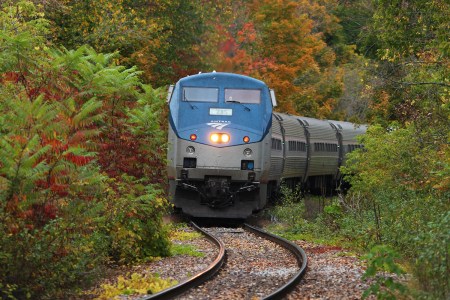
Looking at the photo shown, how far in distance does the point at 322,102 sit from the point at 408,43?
116 feet

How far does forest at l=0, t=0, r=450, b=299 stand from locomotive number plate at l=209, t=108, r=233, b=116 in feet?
4.75

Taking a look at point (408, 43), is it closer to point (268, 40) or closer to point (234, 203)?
point (234, 203)

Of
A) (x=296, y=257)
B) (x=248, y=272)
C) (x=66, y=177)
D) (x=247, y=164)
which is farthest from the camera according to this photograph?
(x=247, y=164)

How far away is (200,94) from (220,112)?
0.71m

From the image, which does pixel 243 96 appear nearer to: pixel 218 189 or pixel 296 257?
pixel 218 189

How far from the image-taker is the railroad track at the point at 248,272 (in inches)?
456

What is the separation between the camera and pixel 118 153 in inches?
645

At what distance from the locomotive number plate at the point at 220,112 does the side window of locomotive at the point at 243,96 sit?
0.28 m

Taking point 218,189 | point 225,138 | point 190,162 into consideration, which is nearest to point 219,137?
point 225,138

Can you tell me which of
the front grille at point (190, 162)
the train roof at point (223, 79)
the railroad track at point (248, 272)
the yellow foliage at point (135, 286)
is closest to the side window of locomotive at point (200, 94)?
the train roof at point (223, 79)

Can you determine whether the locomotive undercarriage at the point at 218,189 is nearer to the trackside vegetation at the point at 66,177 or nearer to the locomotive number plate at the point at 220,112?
the locomotive number plate at the point at 220,112

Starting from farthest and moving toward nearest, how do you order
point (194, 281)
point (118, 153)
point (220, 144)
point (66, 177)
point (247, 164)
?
point (247, 164) → point (220, 144) → point (118, 153) → point (194, 281) → point (66, 177)

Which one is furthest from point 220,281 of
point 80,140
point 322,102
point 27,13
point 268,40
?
point 322,102

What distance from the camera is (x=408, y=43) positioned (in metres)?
17.0
